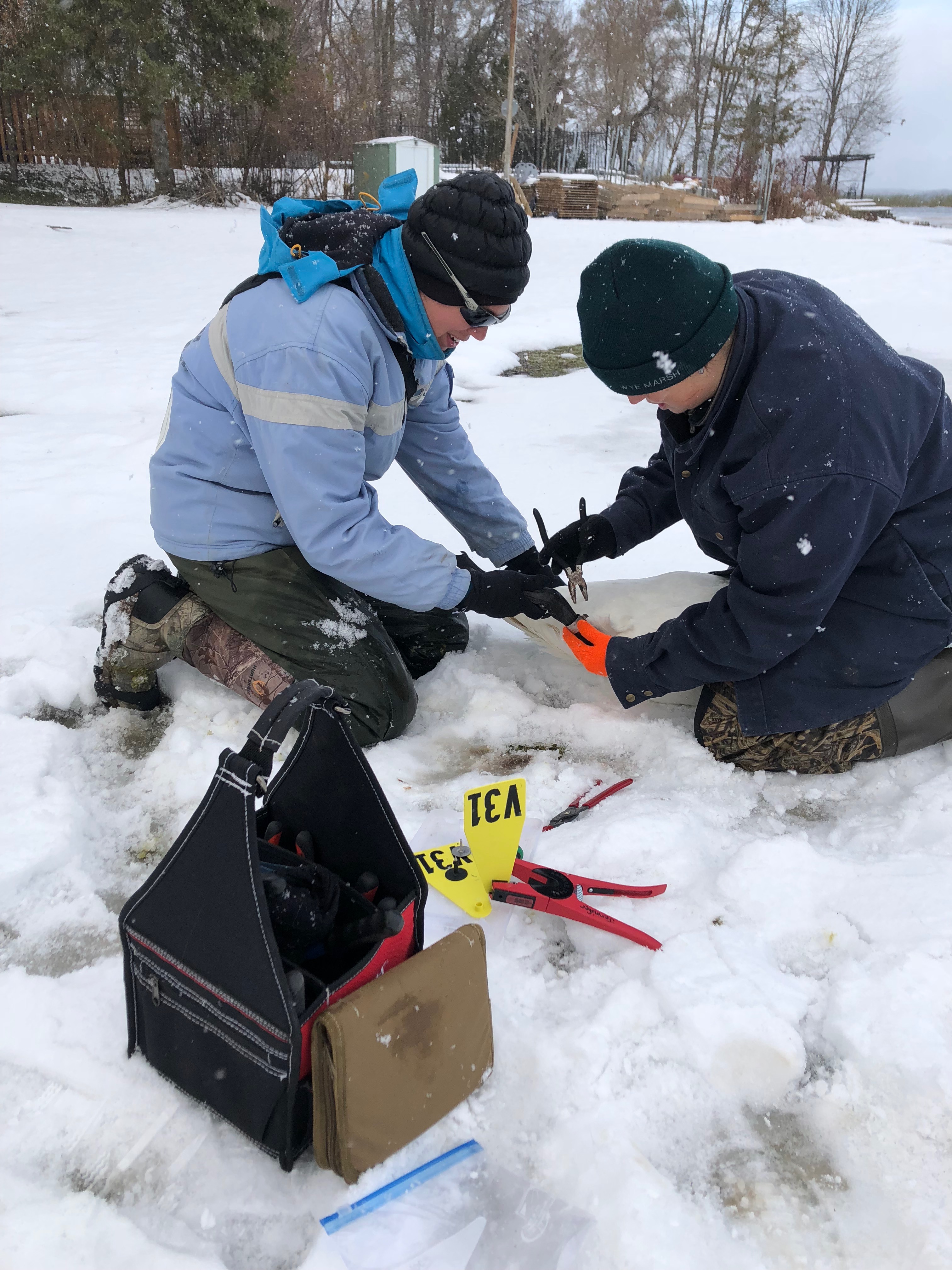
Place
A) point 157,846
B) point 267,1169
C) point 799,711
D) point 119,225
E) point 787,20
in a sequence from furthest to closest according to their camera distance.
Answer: point 787,20
point 119,225
point 799,711
point 157,846
point 267,1169

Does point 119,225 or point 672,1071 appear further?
point 119,225

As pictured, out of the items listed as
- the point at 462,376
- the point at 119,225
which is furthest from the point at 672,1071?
the point at 119,225

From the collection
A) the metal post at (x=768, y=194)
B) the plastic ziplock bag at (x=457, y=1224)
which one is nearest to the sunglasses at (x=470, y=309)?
the plastic ziplock bag at (x=457, y=1224)

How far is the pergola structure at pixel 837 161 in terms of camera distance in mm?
26234

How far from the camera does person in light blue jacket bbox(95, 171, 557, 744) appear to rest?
6.05 ft

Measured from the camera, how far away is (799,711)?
6.37ft

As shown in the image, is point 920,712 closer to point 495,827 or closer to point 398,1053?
point 495,827

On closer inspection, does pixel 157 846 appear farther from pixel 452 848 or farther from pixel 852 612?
pixel 852 612

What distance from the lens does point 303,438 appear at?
1844 mm

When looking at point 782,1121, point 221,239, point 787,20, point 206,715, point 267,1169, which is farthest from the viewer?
point 787,20

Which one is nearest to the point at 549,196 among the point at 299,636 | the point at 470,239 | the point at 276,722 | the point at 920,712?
the point at 470,239

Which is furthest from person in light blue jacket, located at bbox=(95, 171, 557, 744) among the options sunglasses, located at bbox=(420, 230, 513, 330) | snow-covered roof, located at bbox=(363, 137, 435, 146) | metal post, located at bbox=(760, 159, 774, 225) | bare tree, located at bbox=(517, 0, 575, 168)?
bare tree, located at bbox=(517, 0, 575, 168)

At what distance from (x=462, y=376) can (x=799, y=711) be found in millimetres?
4199

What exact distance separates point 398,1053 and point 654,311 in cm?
131
